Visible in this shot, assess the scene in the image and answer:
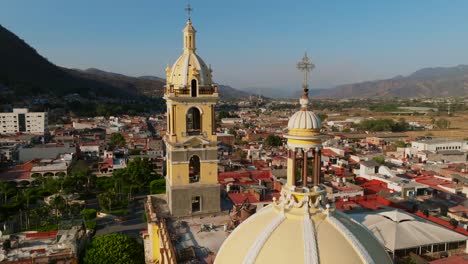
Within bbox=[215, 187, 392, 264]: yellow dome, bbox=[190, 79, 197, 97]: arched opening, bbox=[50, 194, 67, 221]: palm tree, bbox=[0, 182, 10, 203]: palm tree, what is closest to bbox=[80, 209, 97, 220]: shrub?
bbox=[50, 194, 67, 221]: palm tree

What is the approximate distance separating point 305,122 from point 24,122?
96.4 meters

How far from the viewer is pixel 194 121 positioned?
19.5m

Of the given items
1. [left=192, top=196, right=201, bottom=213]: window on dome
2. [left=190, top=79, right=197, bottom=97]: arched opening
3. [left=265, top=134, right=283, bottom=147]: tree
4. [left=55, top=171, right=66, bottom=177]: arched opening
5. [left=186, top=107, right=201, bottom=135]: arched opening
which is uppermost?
[left=190, top=79, right=197, bottom=97]: arched opening

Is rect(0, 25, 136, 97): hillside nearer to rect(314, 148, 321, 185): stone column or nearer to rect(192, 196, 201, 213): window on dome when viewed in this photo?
rect(192, 196, 201, 213): window on dome

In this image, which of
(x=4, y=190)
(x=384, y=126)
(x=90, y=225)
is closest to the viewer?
(x=90, y=225)

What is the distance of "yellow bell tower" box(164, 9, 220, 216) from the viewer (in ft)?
60.1

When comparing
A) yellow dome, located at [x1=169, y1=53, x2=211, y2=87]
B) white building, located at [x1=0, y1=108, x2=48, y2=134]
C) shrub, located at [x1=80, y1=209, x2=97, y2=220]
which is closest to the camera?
yellow dome, located at [x1=169, y1=53, x2=211, y2=87]

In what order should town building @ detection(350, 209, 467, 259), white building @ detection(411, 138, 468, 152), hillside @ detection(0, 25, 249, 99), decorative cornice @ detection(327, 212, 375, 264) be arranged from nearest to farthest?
decorative cornice @ detection(327, 212, 375, 264) < town building @ detection(350, 209, 467, 259) < white building @ detection(411, 138, 468, 152) < hillside @ detection(0, 25, 249, 99)

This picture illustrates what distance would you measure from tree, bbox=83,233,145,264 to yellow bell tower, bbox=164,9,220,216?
5843 millimetres

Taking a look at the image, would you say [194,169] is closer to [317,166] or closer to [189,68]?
[189,68]

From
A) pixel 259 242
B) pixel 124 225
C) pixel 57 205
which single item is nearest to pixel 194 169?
pixel 259 242

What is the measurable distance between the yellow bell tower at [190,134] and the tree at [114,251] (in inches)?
230

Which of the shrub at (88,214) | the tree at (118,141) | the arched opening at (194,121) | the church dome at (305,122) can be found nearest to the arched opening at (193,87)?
the arched opening at (194,121)

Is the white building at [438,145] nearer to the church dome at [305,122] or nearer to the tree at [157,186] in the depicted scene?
the tree at [157,186]
